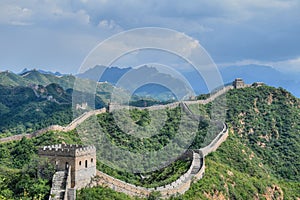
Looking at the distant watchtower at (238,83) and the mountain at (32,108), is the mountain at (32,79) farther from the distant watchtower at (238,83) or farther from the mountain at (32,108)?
the distant watchtower at (238,83)

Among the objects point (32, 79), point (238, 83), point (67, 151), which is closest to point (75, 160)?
point (67, 151)

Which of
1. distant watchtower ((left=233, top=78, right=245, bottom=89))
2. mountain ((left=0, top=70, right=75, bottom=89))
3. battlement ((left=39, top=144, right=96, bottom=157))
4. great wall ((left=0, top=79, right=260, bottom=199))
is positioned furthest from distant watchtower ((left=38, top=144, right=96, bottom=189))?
mountain ((left=0, top=70, right=75, bottom=89))

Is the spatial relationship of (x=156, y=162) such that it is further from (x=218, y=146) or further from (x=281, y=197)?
(x=281, y=197)

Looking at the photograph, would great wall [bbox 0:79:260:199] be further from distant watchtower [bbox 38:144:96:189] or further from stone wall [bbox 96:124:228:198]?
distant watchtower [bbox 38:144:96:189]

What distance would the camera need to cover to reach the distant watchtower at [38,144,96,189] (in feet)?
99.8

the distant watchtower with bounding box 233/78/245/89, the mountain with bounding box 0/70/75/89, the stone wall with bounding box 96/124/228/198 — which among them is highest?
the mountain with bounding box 0/70/75/89

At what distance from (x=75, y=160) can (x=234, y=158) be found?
26468 millimetres

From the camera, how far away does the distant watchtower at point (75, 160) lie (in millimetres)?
30422

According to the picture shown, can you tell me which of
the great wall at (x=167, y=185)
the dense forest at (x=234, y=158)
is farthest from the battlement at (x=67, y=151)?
the great wall at (x=167, y=185)

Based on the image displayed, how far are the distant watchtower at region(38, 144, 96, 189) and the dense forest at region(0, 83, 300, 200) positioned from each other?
562mm

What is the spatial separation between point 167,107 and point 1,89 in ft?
275

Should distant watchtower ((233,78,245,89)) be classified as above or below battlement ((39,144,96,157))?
above

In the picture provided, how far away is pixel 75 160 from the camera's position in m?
30.4

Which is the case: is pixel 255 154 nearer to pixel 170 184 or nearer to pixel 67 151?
pixel 170 184
